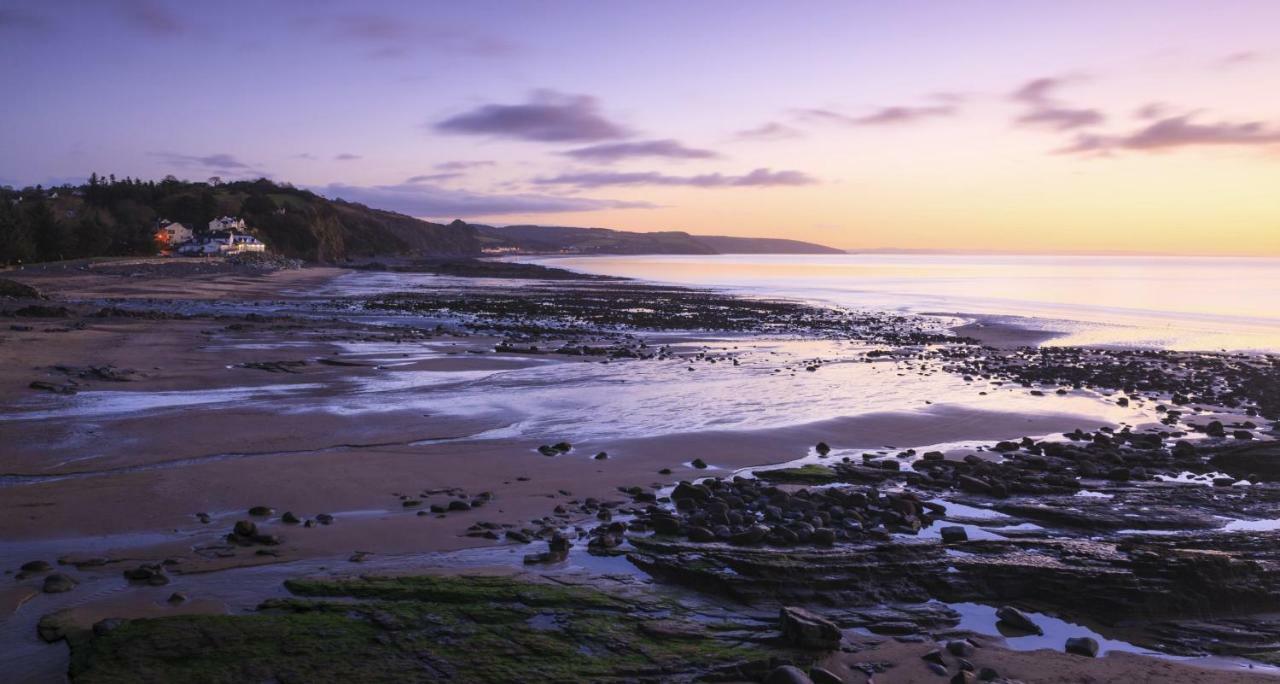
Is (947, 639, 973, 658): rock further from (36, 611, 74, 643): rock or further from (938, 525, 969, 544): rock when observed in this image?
(36, 611, 74, 643): rock

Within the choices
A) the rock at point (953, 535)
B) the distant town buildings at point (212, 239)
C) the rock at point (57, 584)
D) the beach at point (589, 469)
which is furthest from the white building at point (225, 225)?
the rock at point (953, 535)

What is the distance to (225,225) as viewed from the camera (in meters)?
124

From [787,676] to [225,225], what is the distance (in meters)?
136

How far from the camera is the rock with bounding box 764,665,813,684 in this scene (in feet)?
17.7

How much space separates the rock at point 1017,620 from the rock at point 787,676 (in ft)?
7.50

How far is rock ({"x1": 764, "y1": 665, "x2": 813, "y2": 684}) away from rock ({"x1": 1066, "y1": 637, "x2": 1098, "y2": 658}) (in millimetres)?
2380

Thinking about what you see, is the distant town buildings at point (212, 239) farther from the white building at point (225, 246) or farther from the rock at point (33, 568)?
the rock at point (33, 568)

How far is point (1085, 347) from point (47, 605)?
33941mm

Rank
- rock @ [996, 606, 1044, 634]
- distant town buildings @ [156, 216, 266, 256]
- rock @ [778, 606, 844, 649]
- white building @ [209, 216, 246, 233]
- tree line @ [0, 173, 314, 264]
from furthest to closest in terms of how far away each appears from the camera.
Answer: white building @ [209, 216, 246, 233] < distant town buildings @ [156, 216, 266, 256] < tree line @ [0, 173, 314, 264] < rock @ [996, 606, 1044, 634] < rock @ [778, 606, 844, 649]

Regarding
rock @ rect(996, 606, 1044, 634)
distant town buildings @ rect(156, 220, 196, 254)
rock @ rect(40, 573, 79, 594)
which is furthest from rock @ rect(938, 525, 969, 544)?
distant town buildings @ rect(156, 220, 196, 254)

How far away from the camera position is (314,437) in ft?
42.3

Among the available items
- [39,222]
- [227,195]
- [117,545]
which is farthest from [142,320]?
[227,195]

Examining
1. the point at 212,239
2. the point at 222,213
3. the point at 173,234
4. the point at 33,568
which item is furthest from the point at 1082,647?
the point at 222,213

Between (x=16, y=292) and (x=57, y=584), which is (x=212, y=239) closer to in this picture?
(x=16, y=292)
